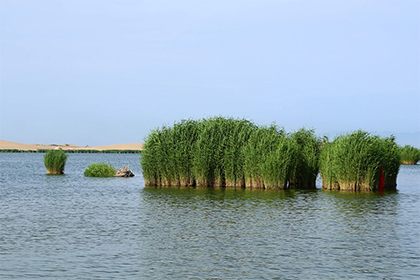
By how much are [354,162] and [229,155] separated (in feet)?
24.8

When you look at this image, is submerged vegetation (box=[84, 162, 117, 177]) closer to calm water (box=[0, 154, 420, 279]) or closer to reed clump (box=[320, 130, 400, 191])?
calm water (box=[0, 154, 420, 279])

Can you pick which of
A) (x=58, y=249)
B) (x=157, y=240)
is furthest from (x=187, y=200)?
(x=58, y=249)

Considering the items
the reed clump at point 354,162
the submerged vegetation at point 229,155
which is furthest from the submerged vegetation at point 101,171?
the reed clump at point 354,162

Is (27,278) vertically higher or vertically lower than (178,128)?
lower

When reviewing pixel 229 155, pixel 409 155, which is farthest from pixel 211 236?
pixel 409 155

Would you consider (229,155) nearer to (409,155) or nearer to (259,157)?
(259,157)

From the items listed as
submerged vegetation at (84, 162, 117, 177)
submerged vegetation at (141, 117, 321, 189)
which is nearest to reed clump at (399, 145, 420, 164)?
submerged vegetation at (84, 162, 117, 177)

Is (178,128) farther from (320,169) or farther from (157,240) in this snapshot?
(157,240)

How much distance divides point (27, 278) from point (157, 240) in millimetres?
5809

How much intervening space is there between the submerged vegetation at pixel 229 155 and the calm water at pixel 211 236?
2292 millimetres

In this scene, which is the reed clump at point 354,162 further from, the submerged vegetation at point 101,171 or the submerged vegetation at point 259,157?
the submerged vegetation at point 101,171

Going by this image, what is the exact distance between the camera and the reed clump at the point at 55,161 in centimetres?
5431

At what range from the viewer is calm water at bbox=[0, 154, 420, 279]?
1487cm

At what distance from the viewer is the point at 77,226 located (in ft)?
72.2
